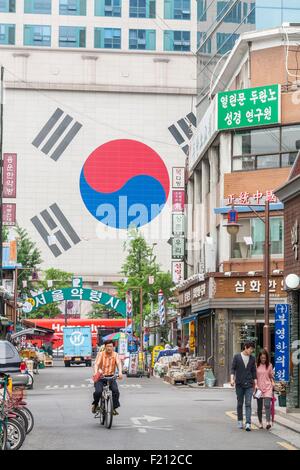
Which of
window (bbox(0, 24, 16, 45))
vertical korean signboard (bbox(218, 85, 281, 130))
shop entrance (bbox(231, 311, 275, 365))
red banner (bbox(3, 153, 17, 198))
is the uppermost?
window (bbox(0, 24, 16, 45))

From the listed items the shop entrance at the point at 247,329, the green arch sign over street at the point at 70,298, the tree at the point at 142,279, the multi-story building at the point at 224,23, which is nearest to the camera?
the shop entrance at the point at 247,329

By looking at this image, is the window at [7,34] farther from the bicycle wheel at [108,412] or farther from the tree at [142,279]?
the bicycle wheel at [108,412]

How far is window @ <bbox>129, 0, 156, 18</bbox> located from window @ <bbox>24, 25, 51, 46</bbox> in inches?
390

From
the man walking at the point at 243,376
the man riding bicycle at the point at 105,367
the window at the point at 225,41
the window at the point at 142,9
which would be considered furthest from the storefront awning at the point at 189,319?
the window at the point at 142,9

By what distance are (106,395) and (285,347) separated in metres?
8.26

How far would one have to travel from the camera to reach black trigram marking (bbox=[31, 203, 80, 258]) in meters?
122

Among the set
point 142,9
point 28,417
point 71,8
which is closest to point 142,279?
point 71,8

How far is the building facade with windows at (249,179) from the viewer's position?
49.7m

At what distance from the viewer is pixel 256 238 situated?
165 feet

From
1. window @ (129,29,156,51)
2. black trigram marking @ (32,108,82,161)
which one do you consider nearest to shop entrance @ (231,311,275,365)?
black trigram marking @ (32,108,82,161)

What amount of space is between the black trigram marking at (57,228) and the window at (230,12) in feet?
206

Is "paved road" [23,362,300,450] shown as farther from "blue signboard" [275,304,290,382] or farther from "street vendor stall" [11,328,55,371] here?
"street vendor stall" [11,328,55,371]

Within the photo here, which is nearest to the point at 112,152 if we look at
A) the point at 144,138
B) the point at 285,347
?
the point at 144,138

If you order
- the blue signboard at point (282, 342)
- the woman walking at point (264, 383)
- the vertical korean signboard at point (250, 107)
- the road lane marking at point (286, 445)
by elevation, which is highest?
the vertical korean signboard at point (250, 107)
